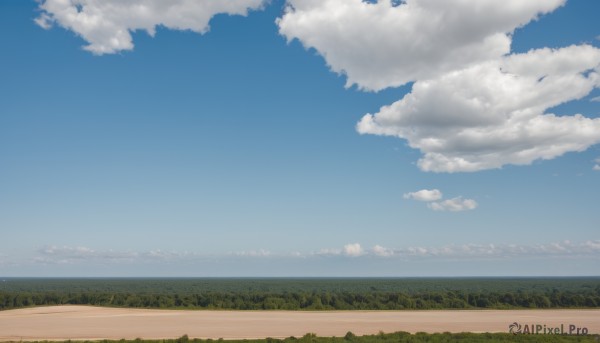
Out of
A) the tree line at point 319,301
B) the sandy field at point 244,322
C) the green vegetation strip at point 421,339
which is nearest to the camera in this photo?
the green vegetation strip at point 421,339

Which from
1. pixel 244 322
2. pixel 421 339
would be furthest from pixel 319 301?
pixel 421 339

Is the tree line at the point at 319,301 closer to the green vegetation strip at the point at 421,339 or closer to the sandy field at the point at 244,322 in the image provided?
the sandy field at the point at 244,322

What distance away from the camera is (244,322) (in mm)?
45375

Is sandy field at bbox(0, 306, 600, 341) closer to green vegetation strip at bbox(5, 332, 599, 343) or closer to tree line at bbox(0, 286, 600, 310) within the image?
green vegetation strip at bbox(5, 332, 599, 343)

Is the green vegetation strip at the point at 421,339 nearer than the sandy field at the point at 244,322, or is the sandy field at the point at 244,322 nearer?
the green vegetation strip at the point at 421,339

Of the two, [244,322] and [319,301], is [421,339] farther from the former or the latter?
[319,301]

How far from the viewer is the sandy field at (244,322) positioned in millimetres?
37719

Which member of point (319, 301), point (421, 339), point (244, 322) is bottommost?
point (244, 322)

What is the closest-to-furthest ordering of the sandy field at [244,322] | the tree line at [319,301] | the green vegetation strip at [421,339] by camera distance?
the green vegetation strip at [421,339], the sandy field at [244,322], the tree line at [319,301]

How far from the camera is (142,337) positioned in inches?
1390

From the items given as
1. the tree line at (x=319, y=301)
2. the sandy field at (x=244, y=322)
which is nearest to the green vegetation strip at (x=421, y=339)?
the sandy field at (x=244, y=322)

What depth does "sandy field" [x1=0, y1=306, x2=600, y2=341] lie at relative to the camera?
37.7 m

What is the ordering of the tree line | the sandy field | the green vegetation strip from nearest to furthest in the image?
the green vegetation strip
the sandy field
the tree line

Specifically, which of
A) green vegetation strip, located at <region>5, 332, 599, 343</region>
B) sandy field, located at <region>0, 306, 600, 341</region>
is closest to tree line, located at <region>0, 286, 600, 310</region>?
sandy field, located at <region>0, 306, 600, 341</region>
